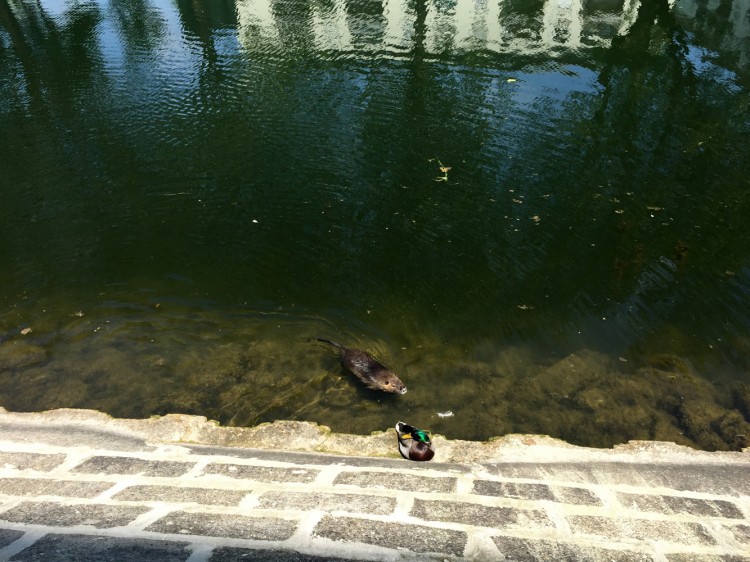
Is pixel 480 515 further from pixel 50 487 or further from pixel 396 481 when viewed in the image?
pixel 50 487

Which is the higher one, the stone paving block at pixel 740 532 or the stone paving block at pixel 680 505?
the stone paving block at pixel 740 532

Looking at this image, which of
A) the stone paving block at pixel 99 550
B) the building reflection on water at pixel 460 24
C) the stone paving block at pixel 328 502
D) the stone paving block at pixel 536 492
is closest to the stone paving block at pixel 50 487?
the stone paving block at pixel 99 550

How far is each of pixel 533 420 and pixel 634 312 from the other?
8.61 ft

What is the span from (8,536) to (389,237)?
21.0 feet

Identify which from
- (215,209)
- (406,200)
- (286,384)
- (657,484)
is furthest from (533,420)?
(215,209)

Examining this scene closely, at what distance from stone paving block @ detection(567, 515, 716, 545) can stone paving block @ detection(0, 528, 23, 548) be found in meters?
4.23

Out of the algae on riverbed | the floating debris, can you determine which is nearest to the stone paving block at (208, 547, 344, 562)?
the algae on riverbed

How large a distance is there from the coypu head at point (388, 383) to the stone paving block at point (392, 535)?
2015 mm

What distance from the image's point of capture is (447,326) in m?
7.37

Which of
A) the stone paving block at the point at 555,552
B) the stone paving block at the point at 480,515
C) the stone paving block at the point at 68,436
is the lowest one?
the stone paving block at the point at 68,436

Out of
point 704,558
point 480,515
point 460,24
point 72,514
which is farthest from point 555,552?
point 460,24

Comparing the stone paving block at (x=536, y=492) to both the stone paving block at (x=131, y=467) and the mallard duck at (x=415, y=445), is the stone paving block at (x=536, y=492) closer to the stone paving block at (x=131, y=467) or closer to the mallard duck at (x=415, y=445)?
the mallard duck at (x=415, y=445)

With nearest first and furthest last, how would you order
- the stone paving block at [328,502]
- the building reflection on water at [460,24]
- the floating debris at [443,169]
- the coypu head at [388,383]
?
the stone paving block at [328,502], the coypu head at [388,383], the floating debris at [443,169], the building reflection on water at [460,24]

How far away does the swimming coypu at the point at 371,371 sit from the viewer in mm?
6203
